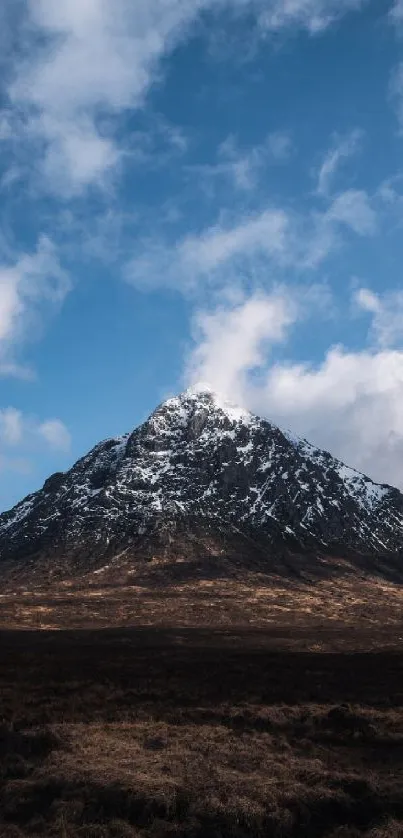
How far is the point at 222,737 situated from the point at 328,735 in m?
5.10

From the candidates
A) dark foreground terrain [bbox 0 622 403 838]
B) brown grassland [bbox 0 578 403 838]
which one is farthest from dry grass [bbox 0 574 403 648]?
dark foreground terrain [bbox 0 622 403 838]

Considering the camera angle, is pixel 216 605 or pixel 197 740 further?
pixel 216 605

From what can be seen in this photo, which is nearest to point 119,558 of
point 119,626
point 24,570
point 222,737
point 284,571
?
point 24,570

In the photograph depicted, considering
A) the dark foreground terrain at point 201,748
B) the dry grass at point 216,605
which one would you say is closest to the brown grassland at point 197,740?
the dark foreground terrain at point 201,748

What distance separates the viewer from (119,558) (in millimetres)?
181875

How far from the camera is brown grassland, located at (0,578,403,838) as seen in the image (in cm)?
1773

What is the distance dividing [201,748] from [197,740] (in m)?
1.44

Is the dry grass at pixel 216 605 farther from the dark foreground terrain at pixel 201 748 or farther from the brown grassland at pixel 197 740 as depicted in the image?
the dark foreground terrain at pixel 201 748

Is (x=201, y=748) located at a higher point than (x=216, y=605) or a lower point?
lower

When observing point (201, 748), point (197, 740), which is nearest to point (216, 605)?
point (197, 740)

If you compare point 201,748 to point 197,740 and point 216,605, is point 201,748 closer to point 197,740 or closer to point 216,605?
point 197,740

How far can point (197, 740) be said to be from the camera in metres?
25.4

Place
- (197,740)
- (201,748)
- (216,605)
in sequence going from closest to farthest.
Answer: (201,748) → (197,740) → (216,605)

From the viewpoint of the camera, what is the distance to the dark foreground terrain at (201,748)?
17.7 m
